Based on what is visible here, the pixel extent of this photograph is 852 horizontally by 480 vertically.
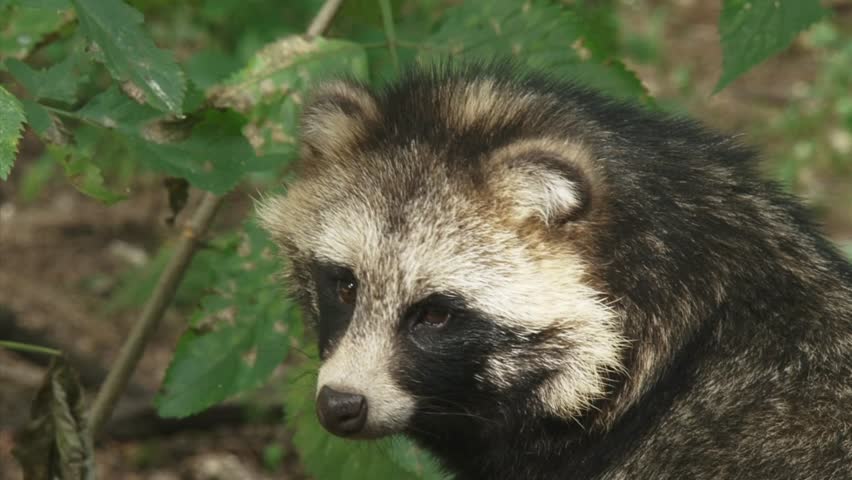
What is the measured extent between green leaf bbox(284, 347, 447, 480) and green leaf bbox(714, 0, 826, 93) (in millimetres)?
1774

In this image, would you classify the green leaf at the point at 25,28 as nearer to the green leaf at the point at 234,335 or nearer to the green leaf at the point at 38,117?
the green leaf at the point at 38,117

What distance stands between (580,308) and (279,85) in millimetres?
1611

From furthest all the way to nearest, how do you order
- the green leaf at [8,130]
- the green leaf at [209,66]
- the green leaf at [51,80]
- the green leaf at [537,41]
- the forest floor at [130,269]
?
the green leaf at [209,66]
the forest floor at [130,269]
the green leaf at [537,41]
the green leaf at [51,80]
the green leaf at [8,130]

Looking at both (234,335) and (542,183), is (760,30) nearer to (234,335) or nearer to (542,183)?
(542,183)

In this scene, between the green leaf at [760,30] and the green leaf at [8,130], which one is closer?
the green leaf at [8,130]

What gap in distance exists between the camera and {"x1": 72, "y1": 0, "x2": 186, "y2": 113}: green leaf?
13.1 feet

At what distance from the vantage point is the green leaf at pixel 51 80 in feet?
15.1

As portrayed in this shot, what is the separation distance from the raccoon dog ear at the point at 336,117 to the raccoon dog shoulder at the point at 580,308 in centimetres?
32

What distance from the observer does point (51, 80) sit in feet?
15.2

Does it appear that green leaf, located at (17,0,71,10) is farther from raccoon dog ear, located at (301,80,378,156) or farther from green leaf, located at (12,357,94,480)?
green leaf, located at (12,357,94,480)

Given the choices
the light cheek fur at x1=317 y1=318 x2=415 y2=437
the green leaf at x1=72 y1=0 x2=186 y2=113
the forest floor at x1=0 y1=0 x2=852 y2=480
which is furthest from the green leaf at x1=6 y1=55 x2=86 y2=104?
the forest floor at x1=0 y1=0 x2=852 y2=480

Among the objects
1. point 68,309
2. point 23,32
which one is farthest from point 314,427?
point 68,309

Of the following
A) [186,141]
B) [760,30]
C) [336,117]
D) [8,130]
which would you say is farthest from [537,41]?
[8,130]

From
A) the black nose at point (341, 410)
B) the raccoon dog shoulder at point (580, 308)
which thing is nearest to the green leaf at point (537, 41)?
the raccoon dog shoulder at point (580, 308)
